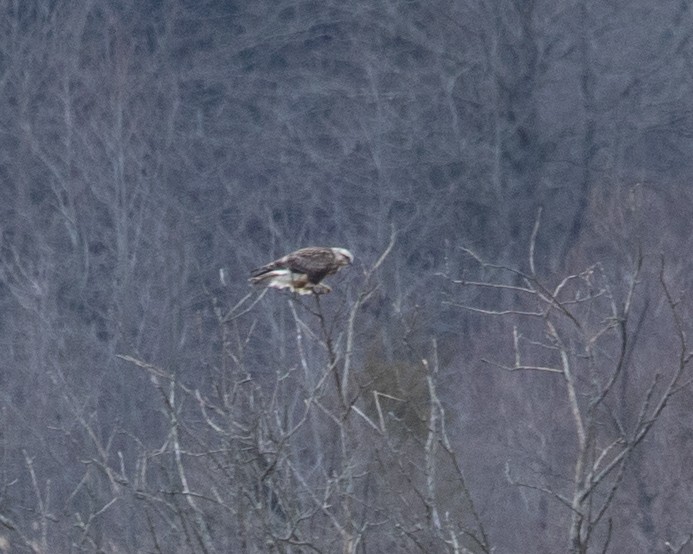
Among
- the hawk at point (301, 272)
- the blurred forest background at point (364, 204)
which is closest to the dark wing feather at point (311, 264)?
the hawk at point (301, 272)

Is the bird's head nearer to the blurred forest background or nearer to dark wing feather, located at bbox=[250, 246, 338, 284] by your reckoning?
dark wing feather, located at bbox=[250, 246, 338, 284]

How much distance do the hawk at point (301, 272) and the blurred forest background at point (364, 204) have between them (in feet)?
12.0

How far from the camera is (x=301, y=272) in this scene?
4.60 metres

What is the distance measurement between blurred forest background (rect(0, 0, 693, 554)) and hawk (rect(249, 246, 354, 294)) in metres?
3.67

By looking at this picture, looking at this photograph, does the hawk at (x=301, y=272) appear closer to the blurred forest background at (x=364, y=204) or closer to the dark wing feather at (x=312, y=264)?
the dark wing feather at (x=312, y=264)

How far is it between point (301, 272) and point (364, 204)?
16.5 meters

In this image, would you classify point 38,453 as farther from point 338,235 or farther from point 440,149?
point 440,149

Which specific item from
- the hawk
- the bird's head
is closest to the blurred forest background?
the bird's head

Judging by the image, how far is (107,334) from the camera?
17891mm

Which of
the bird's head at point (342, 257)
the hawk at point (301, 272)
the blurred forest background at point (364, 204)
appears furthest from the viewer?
the blurred forest background at point (364, 204)

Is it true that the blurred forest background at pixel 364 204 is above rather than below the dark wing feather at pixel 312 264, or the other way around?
below

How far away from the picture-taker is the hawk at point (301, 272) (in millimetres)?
4578

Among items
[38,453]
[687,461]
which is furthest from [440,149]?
[687,461]

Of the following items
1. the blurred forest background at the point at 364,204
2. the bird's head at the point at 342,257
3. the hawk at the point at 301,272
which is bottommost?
the blurred forest background at the point at 364,204
